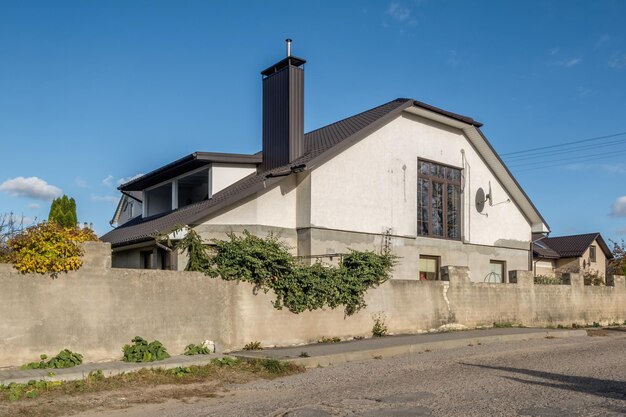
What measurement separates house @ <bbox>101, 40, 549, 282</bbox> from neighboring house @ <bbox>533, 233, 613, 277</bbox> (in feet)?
57.0

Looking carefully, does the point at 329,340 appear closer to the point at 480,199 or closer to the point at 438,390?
the point at 438,390

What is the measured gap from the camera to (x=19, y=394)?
9703 mm

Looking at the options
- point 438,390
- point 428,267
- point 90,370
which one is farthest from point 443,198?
point 90,370

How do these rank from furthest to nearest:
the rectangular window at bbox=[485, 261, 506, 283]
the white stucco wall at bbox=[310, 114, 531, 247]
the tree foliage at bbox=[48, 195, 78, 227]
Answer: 1. the tree foliage at bbox=[48, 195, 78, 227]
2. the rectangular window at bbox=[485, 261, 506, 283]
3. the white stucco wall at bbox=[310, 114, 531, 247]

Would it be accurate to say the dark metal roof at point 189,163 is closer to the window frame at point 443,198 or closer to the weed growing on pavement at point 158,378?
the window frame at point 443,198

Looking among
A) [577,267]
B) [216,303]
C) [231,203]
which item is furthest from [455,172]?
[577,267]

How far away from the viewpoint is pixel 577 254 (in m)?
43.3

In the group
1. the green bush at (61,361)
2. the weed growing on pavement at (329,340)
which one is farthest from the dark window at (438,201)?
the green bush at (61,361)

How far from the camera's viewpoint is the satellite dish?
952 inches

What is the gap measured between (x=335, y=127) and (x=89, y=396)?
14.9 meters

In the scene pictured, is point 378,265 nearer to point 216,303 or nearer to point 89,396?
point 216,303

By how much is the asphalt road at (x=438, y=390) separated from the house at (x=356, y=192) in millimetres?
5998

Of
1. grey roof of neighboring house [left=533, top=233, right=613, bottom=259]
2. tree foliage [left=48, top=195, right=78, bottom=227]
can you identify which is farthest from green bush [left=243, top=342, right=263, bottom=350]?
grey roof of neighboring house [left=533, top=233, right=613, bottom=259]

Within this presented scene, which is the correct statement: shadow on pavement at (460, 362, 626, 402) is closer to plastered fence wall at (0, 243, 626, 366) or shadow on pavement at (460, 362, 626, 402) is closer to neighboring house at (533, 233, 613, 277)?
plastered fence wall at (0, 243, 626, 366)
